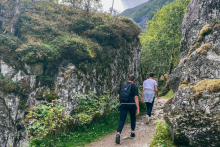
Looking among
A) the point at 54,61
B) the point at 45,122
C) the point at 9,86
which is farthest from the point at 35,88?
the point at 45,122

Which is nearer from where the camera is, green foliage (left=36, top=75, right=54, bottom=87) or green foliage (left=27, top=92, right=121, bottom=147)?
green foliage (left=27, top=92, right=121, bottom=147)

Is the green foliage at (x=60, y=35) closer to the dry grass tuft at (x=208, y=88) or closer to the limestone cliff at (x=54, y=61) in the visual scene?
the limestone cliff at (x=54, y=61)

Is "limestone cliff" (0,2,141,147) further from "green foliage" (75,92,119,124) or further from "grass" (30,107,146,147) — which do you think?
"grass" (30,107,146,147)

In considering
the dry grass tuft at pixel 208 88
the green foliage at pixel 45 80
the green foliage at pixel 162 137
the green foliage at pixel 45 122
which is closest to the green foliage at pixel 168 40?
the green foliage at pixel 162 137

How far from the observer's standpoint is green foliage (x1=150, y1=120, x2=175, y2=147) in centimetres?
423

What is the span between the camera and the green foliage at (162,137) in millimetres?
4230

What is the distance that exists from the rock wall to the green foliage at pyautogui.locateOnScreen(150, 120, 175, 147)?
163 inches

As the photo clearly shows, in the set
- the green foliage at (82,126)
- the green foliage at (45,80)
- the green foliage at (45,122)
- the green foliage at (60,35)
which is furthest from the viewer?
the green foliage at (60,35)

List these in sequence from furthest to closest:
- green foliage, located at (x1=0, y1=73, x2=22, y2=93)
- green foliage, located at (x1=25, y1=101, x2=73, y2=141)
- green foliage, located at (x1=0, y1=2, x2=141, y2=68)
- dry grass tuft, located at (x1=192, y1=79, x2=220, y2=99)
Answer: green foliage, located at (x1=0, y1=2, x2=141, y2=68) → green foliage, located at (x1=0, y1=73, x2=22, y2=93) → green foliage, located at (x1=25, y1=101, x2=73, y2=141) → dry grass tuft, located at (x1=192, y1=79, x2=220, y2=99)

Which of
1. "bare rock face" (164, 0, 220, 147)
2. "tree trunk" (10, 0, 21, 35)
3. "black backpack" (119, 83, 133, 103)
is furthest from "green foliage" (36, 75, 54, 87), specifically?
"bare rock face" (164, 0, 220, 147)

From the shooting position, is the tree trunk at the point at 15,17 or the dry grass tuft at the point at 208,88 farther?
the tree trunk at the point at 15,17

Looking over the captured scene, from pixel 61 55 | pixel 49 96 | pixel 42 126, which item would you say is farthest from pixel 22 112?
pixel 61 55

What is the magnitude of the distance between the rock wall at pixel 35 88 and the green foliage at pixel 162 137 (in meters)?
4.14

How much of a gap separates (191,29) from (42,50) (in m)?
9.28
